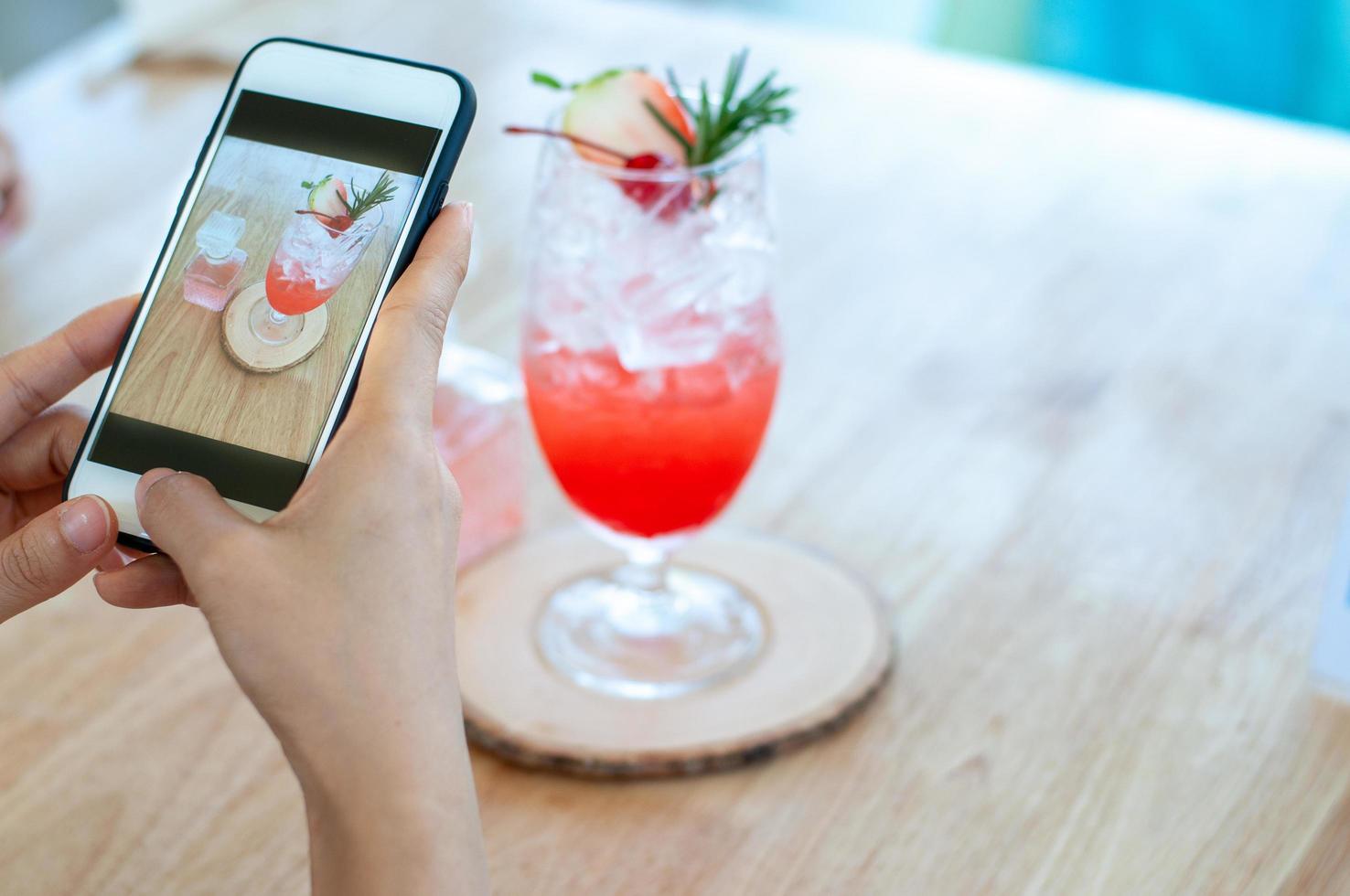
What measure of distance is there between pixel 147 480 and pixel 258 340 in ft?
0.25

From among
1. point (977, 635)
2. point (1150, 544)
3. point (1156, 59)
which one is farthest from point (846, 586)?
point (1156, 59)

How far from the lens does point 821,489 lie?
3.18ft

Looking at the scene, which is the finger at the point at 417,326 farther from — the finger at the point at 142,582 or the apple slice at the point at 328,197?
the finger at the point at 142,582

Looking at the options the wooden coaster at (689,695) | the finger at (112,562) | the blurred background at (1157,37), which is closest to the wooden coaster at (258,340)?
the finger at (112,562)

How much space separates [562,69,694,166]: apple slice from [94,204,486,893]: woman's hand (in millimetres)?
221

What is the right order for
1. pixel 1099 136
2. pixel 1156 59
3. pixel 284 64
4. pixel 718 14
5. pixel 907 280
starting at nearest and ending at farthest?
pixel 284 64, pixel 907 280, pixel 1099 136, pixel 718 14, pixel 1156 59

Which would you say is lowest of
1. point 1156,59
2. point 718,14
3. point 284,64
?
point 1156,59

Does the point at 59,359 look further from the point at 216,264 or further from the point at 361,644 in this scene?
the point at 361,644

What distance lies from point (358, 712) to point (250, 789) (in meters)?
0.23

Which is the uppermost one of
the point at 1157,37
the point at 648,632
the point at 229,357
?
A: the point at 229,357

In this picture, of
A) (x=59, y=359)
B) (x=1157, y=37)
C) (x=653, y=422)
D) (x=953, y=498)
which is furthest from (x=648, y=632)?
(x=1157, y=37)

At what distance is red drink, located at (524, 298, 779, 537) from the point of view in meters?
0.75

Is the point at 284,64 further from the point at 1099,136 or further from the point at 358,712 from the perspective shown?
the point at 1099,136

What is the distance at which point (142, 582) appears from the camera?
2.14 ft
